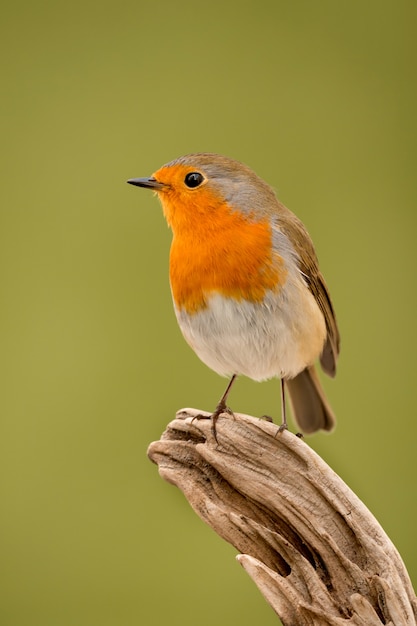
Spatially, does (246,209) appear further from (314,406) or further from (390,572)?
(390,572)

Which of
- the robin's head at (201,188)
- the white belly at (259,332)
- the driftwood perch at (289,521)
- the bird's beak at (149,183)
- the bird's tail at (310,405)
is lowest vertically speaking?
the driftwood perch at (289,521)

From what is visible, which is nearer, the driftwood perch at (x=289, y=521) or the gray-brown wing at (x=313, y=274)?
the driftwood perch at (x=289, y=521)

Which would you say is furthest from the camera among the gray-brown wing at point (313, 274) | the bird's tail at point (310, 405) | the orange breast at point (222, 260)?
the bird's tail at point (310, 405)

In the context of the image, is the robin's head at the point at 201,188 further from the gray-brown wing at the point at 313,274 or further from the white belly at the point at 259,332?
the white belly at the point at 259,332

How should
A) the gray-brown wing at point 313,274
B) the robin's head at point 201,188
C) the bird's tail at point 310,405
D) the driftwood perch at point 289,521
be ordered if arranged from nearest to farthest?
the driftwood perch at point 289,521, the robin's head at point 201,188, the gray-brown wing at point 313,274, the bird's tail at point 310,405

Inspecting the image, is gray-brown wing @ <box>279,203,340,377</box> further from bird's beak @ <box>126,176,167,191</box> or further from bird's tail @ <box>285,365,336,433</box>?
bird's beak @ <box>126,176,167,191</box>

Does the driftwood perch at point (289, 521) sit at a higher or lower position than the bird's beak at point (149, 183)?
lower

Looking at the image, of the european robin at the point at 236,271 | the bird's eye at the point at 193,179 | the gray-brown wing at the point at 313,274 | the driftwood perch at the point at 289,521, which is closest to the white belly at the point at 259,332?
the european robin at the point at 236,271

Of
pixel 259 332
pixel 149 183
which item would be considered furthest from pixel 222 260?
pixel 149 183

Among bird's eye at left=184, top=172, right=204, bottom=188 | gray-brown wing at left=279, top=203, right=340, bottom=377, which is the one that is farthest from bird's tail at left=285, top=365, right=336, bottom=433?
bird's eye at left=184, top=172, right=204, bottom=188
